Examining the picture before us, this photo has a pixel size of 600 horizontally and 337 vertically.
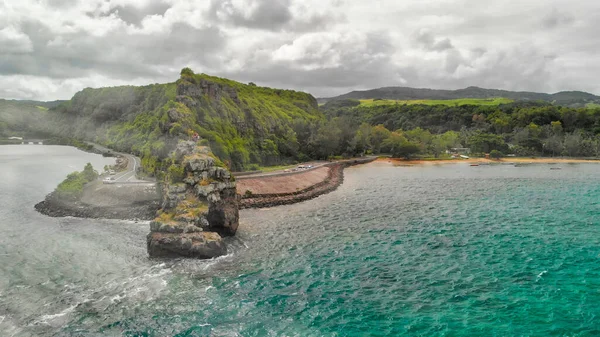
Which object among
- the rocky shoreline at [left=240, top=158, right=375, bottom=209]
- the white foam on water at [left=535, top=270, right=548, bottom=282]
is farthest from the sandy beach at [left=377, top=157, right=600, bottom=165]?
the white foam on water at [left=535, top=270, right=548, bottom=282]

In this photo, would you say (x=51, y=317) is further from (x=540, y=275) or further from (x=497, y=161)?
(x=497, y=161)

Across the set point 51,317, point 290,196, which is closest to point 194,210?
point 51,317

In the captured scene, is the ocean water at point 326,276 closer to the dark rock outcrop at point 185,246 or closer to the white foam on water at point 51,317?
the white foam on water at point 51,317

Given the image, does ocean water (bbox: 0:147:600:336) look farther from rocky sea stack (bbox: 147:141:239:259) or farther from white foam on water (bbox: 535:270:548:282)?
rocky sea stack (bbox: 147:141:239:259)

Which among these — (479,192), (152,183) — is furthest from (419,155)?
(152,183)

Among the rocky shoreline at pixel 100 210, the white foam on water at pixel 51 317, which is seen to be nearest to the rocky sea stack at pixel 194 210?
the rocky shoreline at pixel 100 210

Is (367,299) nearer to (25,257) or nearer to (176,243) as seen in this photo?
(176,243)
